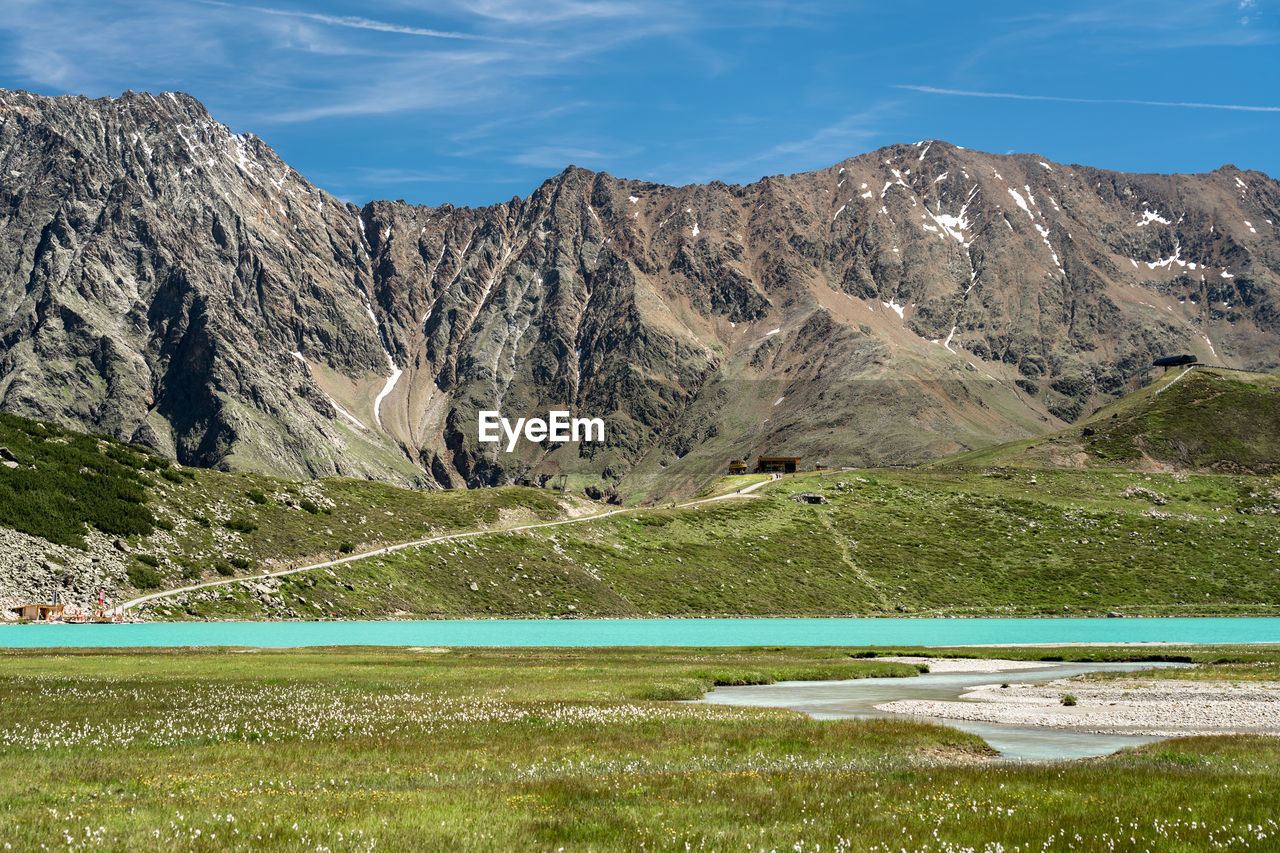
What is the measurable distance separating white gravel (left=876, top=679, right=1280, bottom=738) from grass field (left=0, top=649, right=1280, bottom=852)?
228 inches

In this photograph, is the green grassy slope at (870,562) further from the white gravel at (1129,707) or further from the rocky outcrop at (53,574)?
the white gravel at (1129,707)

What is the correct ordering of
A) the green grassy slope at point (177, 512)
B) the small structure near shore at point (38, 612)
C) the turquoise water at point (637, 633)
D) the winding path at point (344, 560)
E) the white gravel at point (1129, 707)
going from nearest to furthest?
the white gravel at point (1129, 707)
the turquoise water at point (637, 633)
the small structure near shore at point (38, 612)
the winding path at point (344, 560)
the green grassy slope at point (177, 512)

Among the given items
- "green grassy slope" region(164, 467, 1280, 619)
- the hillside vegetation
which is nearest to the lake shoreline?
the hillside vegetation

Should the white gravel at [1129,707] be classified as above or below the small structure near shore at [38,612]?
above

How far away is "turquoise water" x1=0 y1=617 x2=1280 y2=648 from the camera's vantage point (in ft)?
277

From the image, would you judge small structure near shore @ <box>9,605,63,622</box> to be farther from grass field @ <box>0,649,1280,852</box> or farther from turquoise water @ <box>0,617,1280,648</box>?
grass field @ <box>0,649,1280,852</box>

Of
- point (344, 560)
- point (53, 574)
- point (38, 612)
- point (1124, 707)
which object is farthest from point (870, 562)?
point (1124, 707)

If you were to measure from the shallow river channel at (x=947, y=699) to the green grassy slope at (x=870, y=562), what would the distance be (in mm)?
77890

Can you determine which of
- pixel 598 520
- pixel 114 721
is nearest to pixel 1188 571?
pixel 598 520

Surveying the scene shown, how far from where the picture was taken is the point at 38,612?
94375 mm

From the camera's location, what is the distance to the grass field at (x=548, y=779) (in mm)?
15211

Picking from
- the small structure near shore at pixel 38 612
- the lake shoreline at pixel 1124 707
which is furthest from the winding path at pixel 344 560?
the lake shoreline at pixel 1124 707

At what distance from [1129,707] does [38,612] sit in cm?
9934

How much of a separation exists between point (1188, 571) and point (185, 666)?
6143 inches
